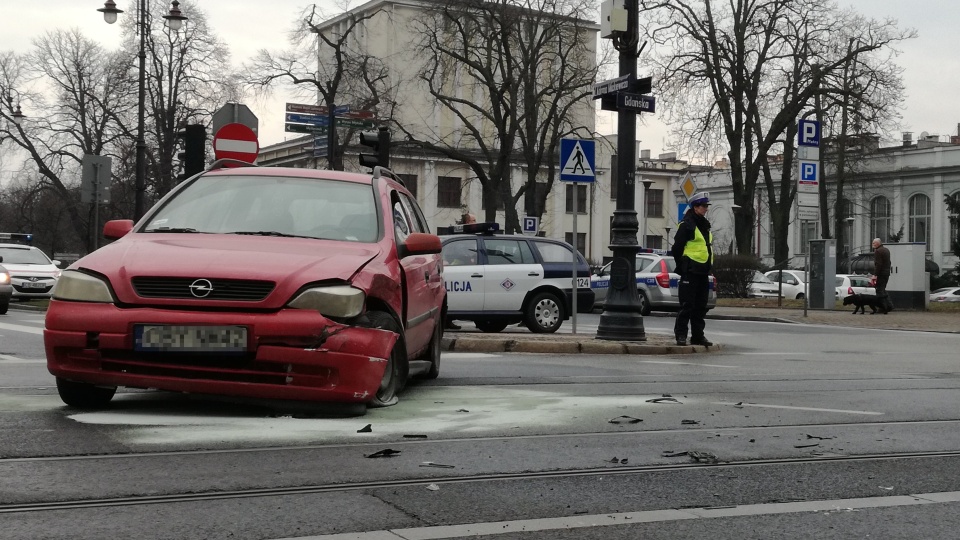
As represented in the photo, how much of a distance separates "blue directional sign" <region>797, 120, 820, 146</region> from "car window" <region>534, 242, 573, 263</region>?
884 centimetres

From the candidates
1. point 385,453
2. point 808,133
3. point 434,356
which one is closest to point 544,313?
point 434,356

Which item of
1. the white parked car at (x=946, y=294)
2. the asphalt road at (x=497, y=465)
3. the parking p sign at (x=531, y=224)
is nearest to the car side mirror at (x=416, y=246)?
the asphalt road at (x=497, y=465)

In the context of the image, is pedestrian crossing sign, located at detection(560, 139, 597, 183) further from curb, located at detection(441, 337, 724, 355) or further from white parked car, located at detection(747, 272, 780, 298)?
white parked car, located at detection(747, 272, 780, 298)

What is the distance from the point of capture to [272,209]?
8.18m

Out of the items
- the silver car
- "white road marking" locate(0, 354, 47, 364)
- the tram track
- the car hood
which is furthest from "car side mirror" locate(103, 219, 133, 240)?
the silver car

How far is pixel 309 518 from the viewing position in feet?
14.9

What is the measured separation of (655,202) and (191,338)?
9037cm

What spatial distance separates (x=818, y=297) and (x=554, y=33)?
15276 millimetres

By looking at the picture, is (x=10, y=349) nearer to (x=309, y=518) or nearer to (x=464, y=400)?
(x=464, y=400)

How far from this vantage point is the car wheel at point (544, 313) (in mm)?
18891

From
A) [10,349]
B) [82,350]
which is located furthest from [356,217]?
[10,349]

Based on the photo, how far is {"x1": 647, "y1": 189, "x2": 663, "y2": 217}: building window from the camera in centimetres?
9525

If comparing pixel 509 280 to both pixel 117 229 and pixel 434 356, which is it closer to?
pixel 434 356

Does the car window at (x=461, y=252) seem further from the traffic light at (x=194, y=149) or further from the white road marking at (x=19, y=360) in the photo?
the white road marking at (x=19, y=360)
